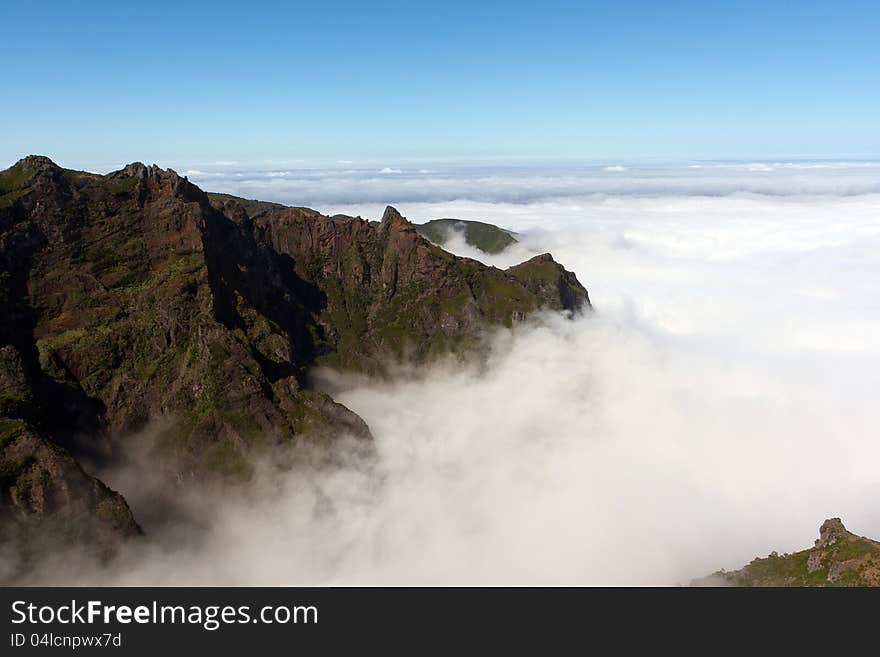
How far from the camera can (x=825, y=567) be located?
84.1 m

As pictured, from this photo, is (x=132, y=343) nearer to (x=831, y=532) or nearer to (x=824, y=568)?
(x=824, y=568)

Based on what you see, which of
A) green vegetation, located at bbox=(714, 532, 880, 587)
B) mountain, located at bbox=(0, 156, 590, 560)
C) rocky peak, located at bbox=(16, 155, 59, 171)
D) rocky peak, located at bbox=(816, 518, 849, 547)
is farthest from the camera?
rocky peak, located at bbox=(16, 155, 59, 171)

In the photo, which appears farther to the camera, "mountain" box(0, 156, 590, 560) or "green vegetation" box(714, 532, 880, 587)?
"mountain" box(0, 156, 590, 560)

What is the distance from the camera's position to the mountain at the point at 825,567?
7831 cm

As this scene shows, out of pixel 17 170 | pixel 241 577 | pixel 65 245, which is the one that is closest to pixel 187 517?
pixel 241 577

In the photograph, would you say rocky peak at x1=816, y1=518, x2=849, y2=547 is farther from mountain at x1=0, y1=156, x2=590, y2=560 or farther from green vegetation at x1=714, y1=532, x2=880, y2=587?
mountain at x1=0, y1=156, x2=590, y2=560

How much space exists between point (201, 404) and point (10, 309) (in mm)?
63820

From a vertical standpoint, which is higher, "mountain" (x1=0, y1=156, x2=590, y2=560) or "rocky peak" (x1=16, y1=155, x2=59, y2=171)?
"rocky peak" (x1=16, y1=155, x2=59, y2=171)

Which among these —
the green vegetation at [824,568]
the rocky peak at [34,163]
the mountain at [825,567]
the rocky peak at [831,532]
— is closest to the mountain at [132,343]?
the rocky peak at [34,163]

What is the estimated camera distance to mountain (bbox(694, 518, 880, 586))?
78.3 meters

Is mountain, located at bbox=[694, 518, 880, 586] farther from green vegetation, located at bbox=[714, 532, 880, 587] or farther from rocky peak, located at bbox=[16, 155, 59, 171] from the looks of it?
rocky peak, located at bbox=[16, 155, 59, 171]

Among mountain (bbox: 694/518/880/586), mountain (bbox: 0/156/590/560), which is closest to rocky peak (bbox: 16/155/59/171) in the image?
mountain (bbox: 0/156/590/560)

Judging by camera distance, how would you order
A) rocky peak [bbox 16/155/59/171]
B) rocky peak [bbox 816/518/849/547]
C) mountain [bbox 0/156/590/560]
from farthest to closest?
rocky peak [bbox 16/155/59/171] → mountain [bbox 0/156/590/560] → rocky peak [bbox 816/518/849/547]

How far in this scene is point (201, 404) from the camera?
162500 millimetres
